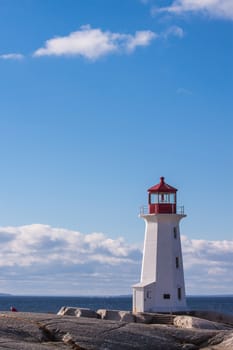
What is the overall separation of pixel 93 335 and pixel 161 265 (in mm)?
22442

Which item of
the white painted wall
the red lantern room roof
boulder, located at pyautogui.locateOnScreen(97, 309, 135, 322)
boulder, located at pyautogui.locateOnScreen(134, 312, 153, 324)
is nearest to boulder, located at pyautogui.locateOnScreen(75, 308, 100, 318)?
boulder, located at pyautogui.locateOnScreen(97, 309, 135, 322)

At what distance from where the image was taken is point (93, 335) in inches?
802

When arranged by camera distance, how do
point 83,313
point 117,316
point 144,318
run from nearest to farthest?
point 83,313, point 117,316, point 144,318

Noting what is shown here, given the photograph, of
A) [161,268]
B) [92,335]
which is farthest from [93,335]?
Answer: [161,268]

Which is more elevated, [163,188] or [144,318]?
[163,188]

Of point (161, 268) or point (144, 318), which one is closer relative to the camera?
point (144, 318)

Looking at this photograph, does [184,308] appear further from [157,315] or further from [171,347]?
[171,347]

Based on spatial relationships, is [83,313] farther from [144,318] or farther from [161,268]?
[161,268]

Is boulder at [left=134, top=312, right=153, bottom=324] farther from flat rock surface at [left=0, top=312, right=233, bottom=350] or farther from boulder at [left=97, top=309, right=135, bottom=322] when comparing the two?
flat rock surface at [left=0, top=312, right=233, bottom=350]

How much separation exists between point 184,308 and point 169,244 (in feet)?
13.2

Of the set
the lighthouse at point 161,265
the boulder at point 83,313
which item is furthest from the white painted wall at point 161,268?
the boulder at point 83,313

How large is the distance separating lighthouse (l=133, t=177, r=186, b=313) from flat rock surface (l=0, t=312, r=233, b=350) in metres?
19.5

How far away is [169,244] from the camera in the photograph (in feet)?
140

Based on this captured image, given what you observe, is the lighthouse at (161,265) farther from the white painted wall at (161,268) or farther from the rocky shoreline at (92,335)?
the rocky shoreline at (92,335)
